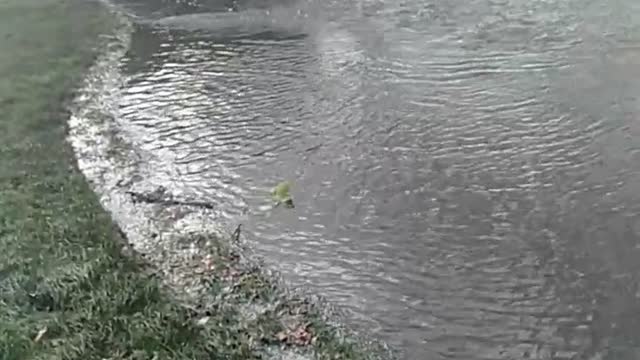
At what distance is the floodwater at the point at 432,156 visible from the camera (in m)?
6.92

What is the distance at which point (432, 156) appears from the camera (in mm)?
9328

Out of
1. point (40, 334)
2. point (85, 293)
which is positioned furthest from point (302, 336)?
point (40, 334)

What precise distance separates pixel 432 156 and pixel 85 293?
406cm

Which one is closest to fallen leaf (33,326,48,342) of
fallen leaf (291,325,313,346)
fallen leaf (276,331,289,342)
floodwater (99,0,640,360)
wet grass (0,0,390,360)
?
wet grass (0,0,390,360)

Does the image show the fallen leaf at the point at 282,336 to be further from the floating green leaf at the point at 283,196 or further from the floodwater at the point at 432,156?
the floating green leaf at the point at 283,196

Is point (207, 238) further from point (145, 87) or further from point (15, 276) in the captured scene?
point (145, 87)

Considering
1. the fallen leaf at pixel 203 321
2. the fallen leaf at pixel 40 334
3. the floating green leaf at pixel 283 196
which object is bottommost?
the floating green leaf at pixel 283 196

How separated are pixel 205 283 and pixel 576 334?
293 centimetres

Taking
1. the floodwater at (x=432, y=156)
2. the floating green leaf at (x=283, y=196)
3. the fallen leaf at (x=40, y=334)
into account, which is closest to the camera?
the fallen leaf at (x=40, y=334)

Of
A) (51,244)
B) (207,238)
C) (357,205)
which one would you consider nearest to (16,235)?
(51,244)

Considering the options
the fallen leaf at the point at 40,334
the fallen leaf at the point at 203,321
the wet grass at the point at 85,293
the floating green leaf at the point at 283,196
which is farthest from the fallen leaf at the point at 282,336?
the floating green leaf at the point at 283,196

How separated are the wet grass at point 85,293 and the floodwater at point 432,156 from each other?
655mm

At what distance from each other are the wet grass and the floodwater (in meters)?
0.66

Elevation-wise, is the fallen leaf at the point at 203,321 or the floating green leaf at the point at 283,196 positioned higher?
the fallen leaf at the point at 203,321
